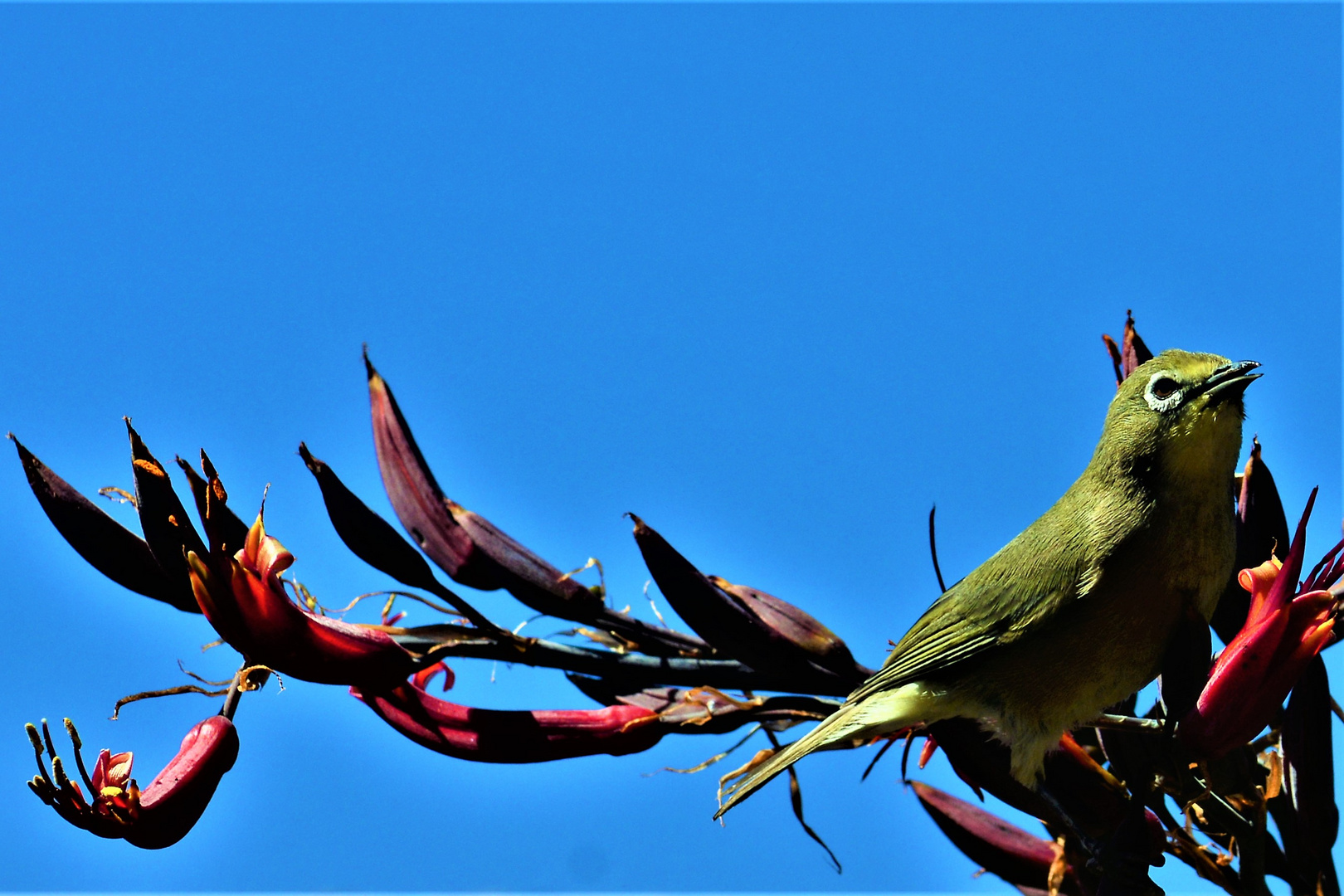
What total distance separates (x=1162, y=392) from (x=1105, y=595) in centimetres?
41

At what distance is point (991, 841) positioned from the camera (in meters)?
2.19

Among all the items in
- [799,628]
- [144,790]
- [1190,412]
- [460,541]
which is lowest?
[144,790]

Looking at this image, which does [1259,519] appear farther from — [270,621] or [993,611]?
[270,621]

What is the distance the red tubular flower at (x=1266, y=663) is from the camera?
1665 millimetres

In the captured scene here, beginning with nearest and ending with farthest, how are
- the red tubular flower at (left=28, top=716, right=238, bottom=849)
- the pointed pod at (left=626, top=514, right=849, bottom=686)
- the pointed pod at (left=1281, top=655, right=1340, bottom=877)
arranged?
1. the red tubular flower at (left=28, top=716, right=238, bottom=849)
2. the pointed pod at (left=626, top=514, right=849, bottom=686)
3. the pointed pod at (left=1281, top=655, right=1340, bottom=877)

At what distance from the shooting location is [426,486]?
1.99 meters

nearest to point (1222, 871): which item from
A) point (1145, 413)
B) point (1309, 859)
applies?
point (1309, 859)

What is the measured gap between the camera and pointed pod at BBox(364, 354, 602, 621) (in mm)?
1905

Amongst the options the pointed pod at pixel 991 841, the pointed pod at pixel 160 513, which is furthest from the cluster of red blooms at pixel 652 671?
the pointed pod at pixel 991 841

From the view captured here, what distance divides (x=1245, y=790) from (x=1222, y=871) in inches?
6.6

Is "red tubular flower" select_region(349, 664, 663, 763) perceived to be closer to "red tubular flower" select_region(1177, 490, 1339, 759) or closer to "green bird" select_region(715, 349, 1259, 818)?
"green bird" select_region(715, 349, 1259, 818)

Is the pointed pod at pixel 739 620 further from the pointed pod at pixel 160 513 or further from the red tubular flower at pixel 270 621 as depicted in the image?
the pointed pod at pixel 160 513

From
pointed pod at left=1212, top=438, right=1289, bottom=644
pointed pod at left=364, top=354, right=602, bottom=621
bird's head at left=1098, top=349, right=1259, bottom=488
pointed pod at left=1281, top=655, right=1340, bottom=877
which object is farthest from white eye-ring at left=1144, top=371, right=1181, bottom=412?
pointed pod at left=364, top=354, right=602, bottom=621

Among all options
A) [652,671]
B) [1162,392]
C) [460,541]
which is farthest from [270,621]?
[1162,392]
